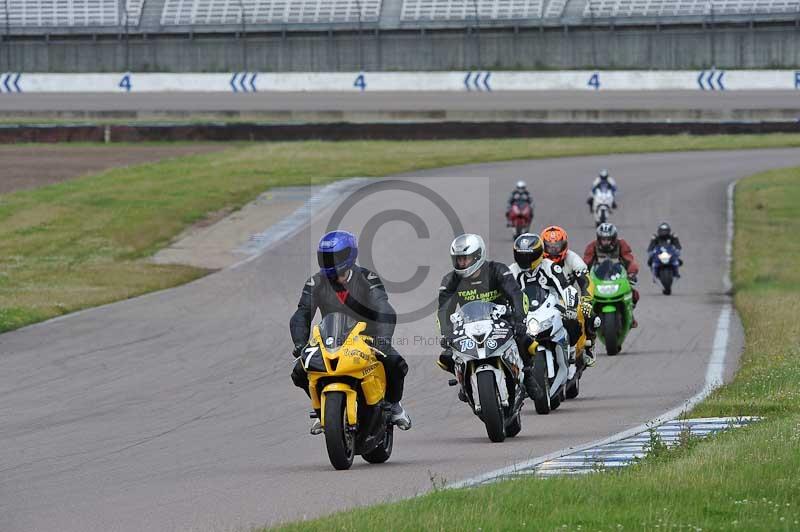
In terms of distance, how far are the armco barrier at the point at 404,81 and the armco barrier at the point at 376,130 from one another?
7.23ft

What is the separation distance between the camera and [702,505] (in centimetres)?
725

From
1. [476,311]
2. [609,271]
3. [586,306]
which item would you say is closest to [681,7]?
[609,271]

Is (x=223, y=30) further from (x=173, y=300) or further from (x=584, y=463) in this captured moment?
(x=584, y=463)

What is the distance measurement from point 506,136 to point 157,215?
18.8m

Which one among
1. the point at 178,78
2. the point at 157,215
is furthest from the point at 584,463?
the point at 178,78

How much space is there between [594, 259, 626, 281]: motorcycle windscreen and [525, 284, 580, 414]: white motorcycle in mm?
3796

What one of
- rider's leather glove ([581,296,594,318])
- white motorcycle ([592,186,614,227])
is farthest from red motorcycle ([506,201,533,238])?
rider's leather glove ([581,296,594,318])

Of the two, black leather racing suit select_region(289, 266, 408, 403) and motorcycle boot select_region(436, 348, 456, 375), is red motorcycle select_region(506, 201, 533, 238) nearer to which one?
motorcycle boot select_region(436, 348, 456, 375)

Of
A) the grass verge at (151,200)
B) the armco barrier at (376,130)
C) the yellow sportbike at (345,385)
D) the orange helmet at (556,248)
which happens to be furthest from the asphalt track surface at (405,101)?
the yellow sportbike at (345,385)

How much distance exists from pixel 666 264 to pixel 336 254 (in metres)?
15.2

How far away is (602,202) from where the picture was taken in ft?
→ 104

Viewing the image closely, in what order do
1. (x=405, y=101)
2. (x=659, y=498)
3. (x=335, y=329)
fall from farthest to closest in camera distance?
(x=405, y=101) → (x=335, y=329) → (x=659, y=498)

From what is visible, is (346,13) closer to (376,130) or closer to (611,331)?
(376,130)

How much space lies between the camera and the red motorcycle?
1230 inches
